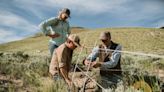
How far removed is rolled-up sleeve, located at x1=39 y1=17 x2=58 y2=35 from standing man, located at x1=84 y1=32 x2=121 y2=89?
1.38 meters

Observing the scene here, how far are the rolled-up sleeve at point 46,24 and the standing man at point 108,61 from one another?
54.4 inches

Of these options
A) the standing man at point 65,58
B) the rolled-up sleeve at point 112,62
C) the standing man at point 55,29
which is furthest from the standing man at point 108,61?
the standing man at point 55,29

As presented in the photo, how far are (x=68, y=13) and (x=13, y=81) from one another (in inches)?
108

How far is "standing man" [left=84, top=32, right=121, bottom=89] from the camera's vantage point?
7.18 meters

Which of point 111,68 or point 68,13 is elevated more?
point 68,13

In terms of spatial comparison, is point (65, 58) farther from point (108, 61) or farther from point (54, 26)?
point (54, 26)

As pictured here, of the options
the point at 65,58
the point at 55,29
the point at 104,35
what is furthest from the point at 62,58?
the point at 55,29

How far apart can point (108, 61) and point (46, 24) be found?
6.18ft

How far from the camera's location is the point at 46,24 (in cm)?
852

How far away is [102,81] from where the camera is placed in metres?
7.32

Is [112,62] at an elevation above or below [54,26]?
below

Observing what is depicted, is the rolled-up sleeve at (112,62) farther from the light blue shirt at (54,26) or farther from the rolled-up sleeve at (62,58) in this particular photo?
the light blue shirt at (54,26)

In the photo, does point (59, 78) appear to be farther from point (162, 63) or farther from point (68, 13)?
point (162, 63)

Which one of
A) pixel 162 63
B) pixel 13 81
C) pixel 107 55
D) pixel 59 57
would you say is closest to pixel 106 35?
pixel 107 55
